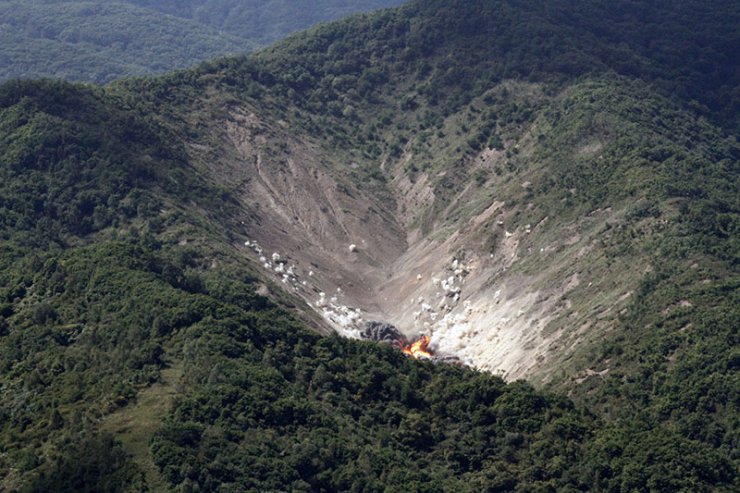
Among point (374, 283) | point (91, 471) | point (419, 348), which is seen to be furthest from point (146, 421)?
point (374, 283)

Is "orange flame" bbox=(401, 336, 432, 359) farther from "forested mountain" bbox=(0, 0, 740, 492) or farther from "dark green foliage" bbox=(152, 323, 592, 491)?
"dark green foliage" bbox=(152, 323, 592, 491)

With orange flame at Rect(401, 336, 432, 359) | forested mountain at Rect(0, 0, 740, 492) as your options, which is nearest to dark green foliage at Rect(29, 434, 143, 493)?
forested mountain at Rect(0, 0, 740, 492)

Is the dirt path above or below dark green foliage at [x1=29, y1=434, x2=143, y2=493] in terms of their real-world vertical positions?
below

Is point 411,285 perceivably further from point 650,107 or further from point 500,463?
point 500,463

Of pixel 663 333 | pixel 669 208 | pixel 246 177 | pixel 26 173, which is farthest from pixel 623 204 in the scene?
pixel 26 173

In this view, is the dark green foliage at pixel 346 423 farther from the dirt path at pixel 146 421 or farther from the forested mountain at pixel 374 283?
the dirt path at pixel 146 421
